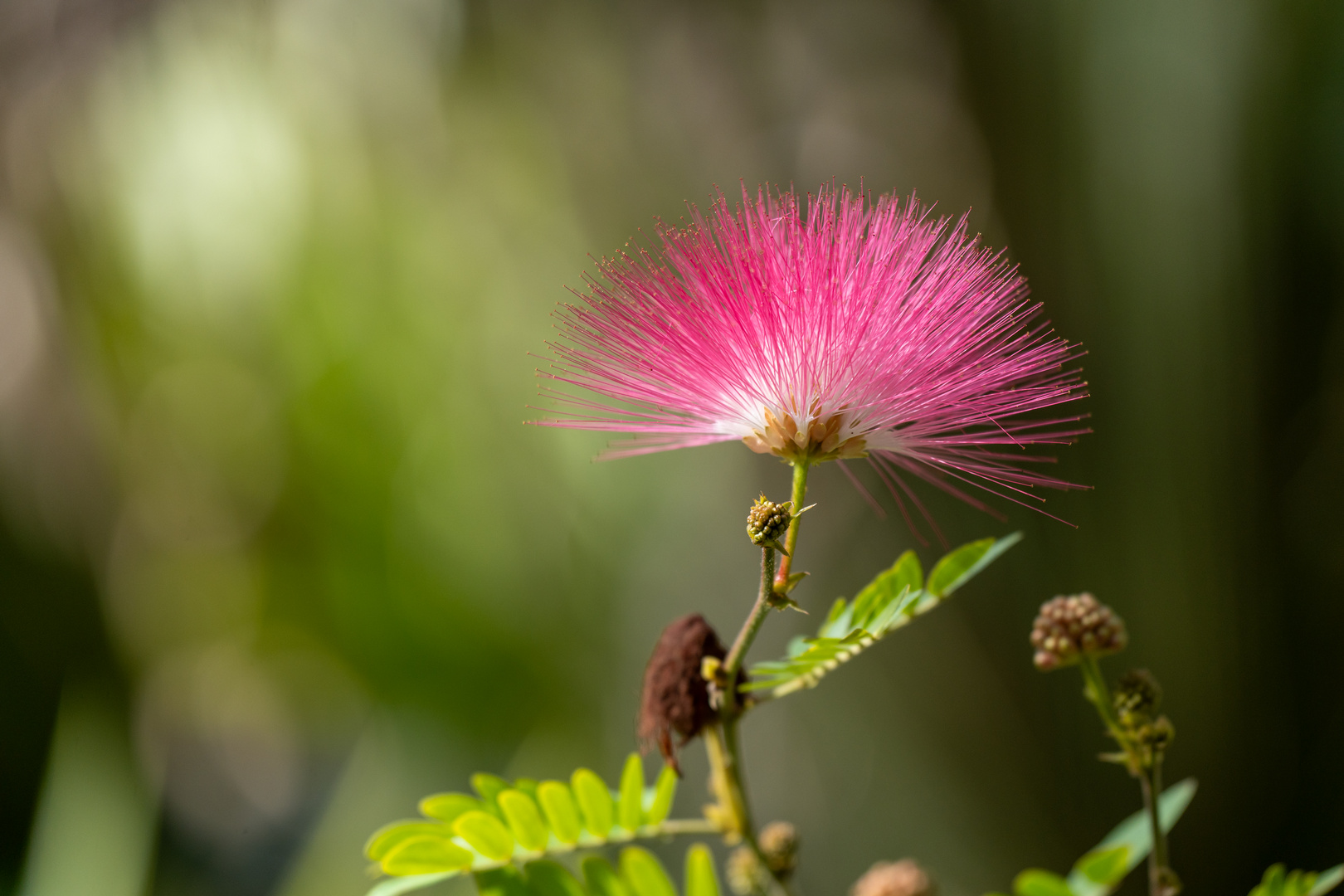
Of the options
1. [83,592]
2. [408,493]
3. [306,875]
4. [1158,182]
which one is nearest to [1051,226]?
[1158,182]

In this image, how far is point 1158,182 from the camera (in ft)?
3.62

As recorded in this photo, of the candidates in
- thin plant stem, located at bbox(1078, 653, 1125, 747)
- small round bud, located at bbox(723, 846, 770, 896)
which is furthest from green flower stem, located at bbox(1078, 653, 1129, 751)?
small round bud, located at bbox(723, 846, 770, 896)

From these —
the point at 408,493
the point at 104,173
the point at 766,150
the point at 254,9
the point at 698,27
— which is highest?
the point at 254,9

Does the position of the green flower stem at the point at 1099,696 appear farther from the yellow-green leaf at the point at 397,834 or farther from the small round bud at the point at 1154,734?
the yellow-green leaf at the point at 397,834

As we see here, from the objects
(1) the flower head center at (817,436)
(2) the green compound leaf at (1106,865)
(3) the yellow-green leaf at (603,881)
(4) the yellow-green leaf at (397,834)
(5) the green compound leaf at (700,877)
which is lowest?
(2) the green compound leaf at (1106,865)

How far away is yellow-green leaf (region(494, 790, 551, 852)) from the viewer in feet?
1.68

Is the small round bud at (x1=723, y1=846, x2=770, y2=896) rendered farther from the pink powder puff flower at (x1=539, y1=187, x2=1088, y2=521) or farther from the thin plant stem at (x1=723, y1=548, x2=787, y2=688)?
the pink powder puff flower at (x1=539, y1=187, x2=1088, y2=521)

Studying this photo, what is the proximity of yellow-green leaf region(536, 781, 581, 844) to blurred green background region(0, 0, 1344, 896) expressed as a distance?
817mm

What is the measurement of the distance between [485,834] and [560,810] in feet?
0.18

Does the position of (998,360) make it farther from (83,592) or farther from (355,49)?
(83,592)

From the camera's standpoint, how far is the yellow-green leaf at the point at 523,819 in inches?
20.1

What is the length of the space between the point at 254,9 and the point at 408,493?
1068mm

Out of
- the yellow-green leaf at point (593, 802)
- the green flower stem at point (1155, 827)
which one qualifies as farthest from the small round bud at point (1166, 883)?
the yellow-green leaf at point (593, 802)

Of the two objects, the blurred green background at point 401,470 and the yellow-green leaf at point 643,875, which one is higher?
the blurred green background at point 401,470
